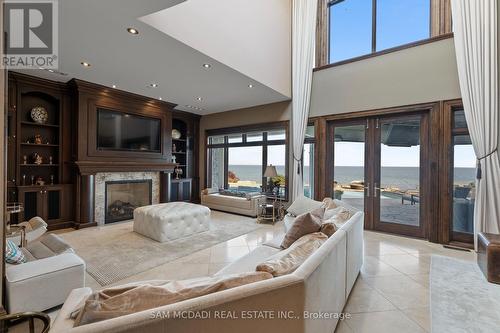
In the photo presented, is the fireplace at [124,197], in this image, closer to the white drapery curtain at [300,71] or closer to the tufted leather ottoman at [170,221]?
the tufted leather ottoman at [170,221]

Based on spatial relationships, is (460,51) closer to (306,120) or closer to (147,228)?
(306,120)

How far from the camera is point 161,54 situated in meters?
3.55

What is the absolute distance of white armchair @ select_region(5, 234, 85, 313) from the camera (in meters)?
1.93

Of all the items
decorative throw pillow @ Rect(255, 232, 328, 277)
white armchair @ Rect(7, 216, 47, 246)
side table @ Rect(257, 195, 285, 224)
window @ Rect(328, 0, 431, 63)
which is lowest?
side table @ Rect(257, 195, 285, 224)

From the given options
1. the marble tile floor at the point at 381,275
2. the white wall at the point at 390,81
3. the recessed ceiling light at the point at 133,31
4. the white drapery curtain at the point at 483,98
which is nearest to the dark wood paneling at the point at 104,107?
the recessed ceiling light at the point at 133,31

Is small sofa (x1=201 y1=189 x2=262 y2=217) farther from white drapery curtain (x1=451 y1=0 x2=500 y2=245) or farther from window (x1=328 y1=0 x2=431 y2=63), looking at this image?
white drapery curtain (x1=451 y1=0 x2=500 y2=245)

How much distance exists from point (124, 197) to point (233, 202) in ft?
8.80

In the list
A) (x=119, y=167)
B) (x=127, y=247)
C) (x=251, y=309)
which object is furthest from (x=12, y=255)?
(x=119, y=167)

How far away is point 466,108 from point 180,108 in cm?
659

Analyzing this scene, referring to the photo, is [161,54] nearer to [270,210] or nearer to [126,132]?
[126,132]

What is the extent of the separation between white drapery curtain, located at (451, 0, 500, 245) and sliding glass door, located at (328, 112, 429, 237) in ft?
2.34

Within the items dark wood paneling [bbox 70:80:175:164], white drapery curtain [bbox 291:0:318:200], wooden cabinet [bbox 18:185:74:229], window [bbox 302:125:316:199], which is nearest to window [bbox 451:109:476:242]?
window [bbox 302:125:316:199]

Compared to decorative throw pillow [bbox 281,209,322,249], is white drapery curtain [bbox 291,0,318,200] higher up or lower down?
higher up

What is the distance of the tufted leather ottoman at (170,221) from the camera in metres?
4.03
